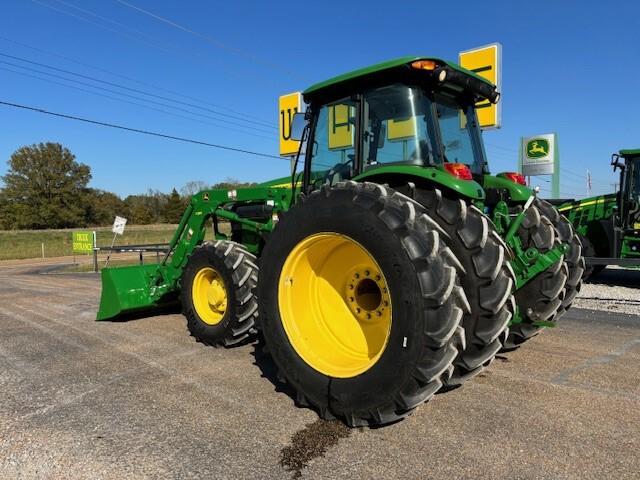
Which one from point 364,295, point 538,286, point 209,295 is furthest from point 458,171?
point 209,295

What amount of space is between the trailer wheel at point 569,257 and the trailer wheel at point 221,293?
2.99 m

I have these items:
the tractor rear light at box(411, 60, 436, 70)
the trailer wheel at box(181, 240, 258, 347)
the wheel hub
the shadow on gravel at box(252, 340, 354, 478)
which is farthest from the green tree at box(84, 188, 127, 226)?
the shadow on gravel at box(252, 340, 354, 478)

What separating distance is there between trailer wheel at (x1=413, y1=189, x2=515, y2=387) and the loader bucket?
480 cm

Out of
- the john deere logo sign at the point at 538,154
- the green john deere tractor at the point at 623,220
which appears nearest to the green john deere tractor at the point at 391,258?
the green john deere tractor at the point at 623,220

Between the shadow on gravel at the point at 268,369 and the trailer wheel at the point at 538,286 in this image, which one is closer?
the shadow on gravel at the point at 268,369

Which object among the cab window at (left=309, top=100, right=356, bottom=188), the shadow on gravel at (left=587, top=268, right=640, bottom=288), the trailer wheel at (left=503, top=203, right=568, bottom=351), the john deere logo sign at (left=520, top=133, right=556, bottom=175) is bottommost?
the shadow on gravel at (left=587, top=268, right=640, bottom=288)

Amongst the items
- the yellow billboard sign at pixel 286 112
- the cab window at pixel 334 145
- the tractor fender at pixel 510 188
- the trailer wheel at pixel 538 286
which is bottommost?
the trailer wheel at pixel 538 286

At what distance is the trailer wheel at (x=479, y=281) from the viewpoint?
3146mm

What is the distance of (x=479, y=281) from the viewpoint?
10.4 feet

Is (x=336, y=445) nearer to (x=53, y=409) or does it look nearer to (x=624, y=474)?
(x=624, y=474)

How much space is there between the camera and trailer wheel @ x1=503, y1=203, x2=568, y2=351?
4449 millimetres

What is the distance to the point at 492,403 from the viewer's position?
3.73 metres

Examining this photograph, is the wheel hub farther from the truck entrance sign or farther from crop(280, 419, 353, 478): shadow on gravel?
the truck entrance sign

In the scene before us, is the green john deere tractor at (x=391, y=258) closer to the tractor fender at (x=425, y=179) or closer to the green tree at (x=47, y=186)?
the tractor fender at (x=425, y=179)
